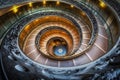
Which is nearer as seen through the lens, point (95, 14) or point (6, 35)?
point (6, 35)

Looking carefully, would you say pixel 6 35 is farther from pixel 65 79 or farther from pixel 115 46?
pixel 115 46

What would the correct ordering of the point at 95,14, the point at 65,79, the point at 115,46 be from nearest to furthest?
the point at 65,79 < the point at 115,46 < the point at 95,14

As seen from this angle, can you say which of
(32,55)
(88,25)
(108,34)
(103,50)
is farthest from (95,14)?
(32,55)

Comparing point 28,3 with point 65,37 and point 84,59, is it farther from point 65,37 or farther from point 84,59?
point 84,59

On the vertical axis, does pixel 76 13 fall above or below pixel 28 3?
below

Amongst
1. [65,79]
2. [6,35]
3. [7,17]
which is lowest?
[65,79]

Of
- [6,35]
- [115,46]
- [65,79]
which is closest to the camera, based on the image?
[65,79]
